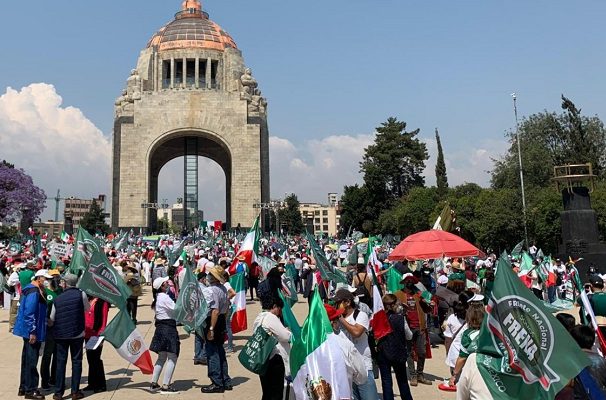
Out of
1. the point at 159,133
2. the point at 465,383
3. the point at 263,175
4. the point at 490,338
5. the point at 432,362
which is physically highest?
the point at 159,133

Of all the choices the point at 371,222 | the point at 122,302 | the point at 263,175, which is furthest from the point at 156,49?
the point at 122,302

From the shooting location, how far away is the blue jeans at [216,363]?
23.5 feet

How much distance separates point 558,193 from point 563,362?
32579 mm

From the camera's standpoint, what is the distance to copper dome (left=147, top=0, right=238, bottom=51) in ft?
159

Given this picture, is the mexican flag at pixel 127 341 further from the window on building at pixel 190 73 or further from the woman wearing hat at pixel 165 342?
the window on building at pixel 190 73

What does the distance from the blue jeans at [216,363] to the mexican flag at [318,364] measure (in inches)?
112

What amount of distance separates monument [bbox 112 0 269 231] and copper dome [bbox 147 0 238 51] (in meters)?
0.10

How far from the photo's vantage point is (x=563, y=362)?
11.0 ft

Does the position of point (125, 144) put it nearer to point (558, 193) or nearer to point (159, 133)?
point (159, 133)

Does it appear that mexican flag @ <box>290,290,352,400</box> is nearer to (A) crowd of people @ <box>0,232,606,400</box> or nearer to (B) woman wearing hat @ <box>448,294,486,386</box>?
(A) crowd of people @ <box>0,232,606,400</box>

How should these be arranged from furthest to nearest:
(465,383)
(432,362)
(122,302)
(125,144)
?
(125,144)
(432,362)
(122,302)
(465,383)

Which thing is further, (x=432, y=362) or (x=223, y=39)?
(x=223, y=39)

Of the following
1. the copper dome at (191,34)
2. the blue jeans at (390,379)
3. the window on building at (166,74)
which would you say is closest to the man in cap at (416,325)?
the blue jeans at (390,379)

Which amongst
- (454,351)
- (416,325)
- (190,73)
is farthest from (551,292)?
(190,73)
